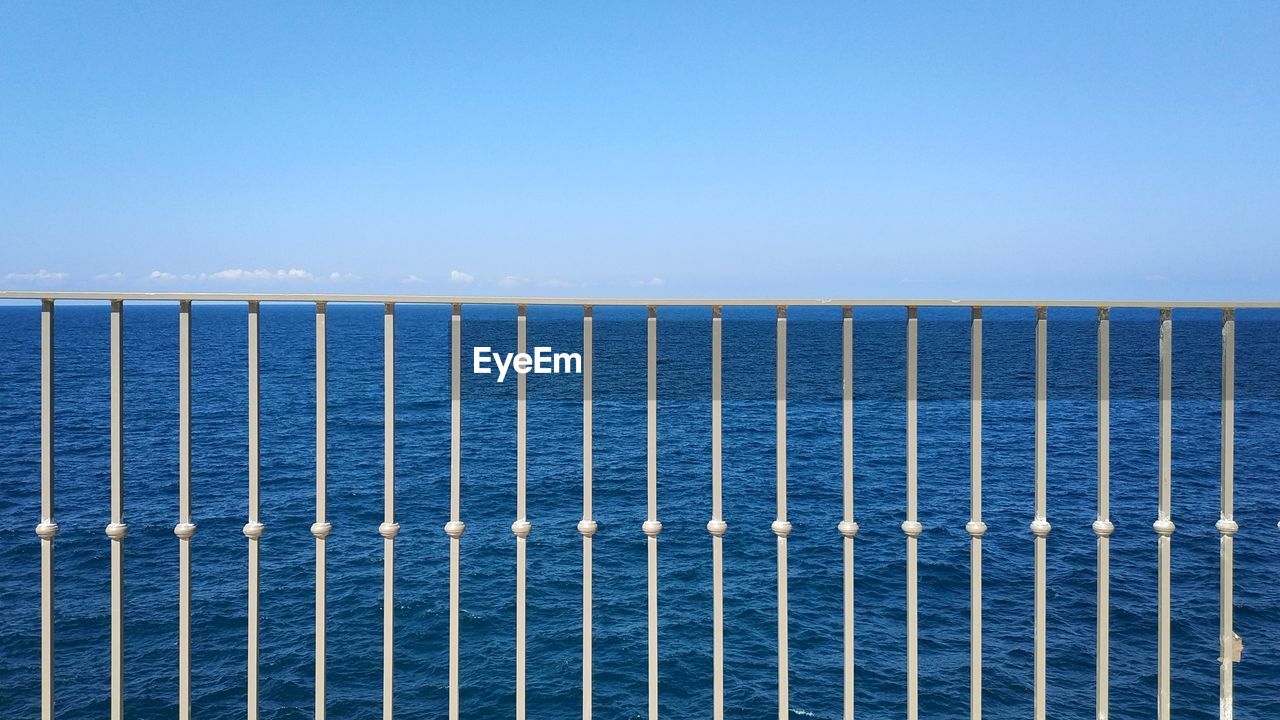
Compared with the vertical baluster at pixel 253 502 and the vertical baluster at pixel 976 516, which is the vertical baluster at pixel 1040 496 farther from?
the vertical baluster at pixel 253 502

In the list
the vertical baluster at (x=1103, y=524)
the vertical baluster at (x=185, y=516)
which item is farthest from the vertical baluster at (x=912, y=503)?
the vertical baluster at (x=185, y=516)

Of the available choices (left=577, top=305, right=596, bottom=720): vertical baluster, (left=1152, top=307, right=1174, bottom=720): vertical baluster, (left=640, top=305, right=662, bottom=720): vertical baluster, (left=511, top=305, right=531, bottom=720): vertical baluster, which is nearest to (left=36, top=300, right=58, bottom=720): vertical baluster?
(left=511, top=305, right=531, bottom=720): vertical baluster

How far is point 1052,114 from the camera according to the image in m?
45.5

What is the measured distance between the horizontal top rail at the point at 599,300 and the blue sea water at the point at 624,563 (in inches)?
52.9

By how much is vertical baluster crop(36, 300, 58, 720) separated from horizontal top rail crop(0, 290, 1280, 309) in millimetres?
97

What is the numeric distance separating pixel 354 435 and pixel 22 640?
53.5ft

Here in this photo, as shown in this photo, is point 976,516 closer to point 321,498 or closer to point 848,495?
point 848,495

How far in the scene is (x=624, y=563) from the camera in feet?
62.7

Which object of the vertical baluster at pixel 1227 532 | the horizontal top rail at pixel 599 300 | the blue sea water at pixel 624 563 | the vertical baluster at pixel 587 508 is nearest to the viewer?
the horizontal top rail at pixel 599 300

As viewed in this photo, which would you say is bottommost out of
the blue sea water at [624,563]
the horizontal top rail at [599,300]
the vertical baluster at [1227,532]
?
the blue sea water at [624,563]

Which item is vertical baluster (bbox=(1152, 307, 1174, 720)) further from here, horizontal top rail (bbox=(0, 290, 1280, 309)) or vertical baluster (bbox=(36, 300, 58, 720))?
vertical baluster (bbox=(36, 300, 58, 720))

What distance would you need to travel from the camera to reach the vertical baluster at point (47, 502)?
1.67 m

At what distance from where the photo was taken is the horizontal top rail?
1591 millimetres

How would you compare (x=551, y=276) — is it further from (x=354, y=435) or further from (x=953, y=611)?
(x=953, y=611)
